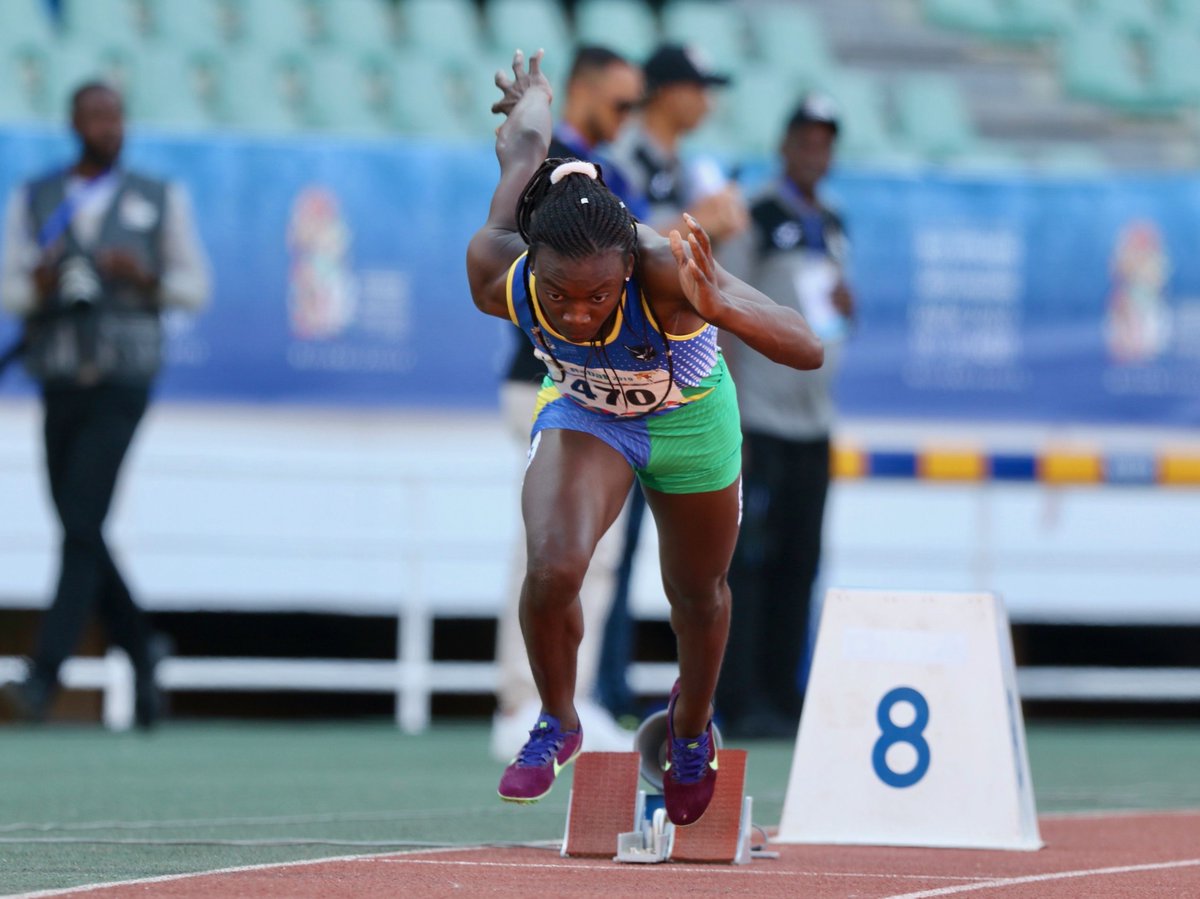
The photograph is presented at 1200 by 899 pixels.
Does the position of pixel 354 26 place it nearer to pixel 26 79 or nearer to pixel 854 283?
pixel 26 79

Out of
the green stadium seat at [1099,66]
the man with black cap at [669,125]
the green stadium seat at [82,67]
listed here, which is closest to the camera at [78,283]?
the man with black cap at [669,125]

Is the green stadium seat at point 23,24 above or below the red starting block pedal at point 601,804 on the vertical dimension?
above

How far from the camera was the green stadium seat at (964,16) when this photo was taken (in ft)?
50.7

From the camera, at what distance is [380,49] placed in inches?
523

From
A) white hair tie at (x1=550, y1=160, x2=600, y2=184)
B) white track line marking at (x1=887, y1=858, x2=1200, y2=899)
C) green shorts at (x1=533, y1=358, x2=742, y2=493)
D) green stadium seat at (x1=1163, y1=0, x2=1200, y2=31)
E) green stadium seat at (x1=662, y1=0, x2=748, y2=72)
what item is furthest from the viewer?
green stadium seat at (x1=1163, y1=0, x2=1200, y2=31)

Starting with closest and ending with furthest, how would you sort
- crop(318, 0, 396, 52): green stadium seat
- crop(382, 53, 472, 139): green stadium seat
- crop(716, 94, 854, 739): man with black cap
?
1. crop(716, 94, 854, 739): man with black cap
2. crop(382, 53, 472, 139): green stadium seat
3. crop(318, 0, 396, 52): green stadium seat

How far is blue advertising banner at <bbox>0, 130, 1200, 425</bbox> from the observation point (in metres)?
9.66

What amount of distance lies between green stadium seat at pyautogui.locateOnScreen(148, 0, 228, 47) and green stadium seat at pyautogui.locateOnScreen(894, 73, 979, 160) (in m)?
4.57

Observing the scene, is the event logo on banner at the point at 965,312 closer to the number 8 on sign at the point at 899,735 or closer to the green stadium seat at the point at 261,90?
the green stadium seat at the point at 261,90

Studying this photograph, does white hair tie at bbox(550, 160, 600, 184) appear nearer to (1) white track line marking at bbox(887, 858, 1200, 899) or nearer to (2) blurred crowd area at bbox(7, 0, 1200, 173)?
(1) white track line marking at bbox(887, 858, 1200, 899)

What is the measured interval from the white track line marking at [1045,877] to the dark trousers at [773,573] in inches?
150

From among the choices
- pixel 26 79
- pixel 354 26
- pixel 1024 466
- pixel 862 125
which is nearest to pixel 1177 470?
pixel 1024 466

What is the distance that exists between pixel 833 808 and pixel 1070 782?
2.31 meters

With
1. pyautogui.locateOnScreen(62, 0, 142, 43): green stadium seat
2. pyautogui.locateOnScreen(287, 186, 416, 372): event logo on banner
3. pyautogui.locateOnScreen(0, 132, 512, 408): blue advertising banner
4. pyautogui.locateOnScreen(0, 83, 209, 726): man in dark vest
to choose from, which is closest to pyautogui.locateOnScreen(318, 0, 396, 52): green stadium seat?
pyautogui.locateOnScreen(62, 0, 142, 43): green stadium seat
